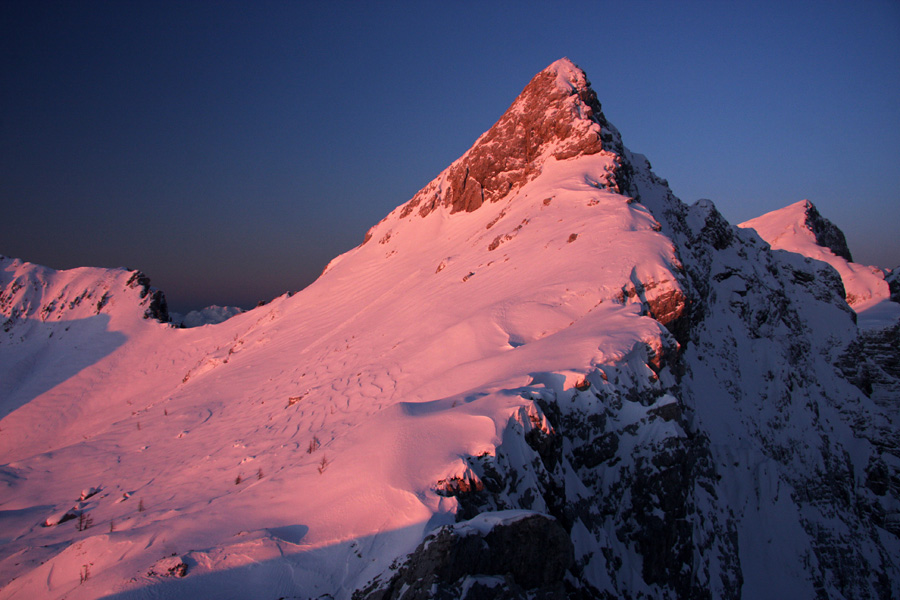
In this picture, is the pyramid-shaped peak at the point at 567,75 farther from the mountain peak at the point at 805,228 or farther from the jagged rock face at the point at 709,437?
the mountain peak at the point at 805,228

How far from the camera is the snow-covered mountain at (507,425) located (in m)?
4.88

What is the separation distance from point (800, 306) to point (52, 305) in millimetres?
54014

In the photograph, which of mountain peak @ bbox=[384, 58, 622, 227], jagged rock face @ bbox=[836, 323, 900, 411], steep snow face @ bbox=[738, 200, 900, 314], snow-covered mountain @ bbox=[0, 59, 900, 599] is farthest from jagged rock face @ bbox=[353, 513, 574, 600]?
steep snow face @ bbox=[738, 200, 900, 314]

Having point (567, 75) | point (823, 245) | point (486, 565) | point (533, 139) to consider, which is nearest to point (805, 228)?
point (823, 245)

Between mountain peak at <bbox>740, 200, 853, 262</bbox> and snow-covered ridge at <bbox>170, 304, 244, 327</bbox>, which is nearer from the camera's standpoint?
mountain peak at <bbox>740, 200, 853, 262</bbox>

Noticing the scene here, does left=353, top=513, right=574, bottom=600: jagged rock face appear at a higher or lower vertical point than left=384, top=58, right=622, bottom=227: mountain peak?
lower

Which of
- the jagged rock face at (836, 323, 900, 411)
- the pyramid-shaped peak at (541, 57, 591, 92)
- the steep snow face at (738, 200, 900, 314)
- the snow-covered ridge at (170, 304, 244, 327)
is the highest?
the pyramid-shaped peak at (541, 57, 591, 92)

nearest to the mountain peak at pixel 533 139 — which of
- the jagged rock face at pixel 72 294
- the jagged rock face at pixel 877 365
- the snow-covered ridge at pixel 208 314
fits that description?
the jagged rock face at pixel 877 365

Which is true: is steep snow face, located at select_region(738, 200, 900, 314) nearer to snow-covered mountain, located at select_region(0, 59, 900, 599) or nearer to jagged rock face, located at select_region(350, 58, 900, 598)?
jagged rock face, located at select_region(350, 58, 900, 598)

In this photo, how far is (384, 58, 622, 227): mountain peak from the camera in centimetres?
2241

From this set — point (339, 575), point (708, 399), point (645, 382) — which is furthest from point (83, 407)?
point (708, 399)

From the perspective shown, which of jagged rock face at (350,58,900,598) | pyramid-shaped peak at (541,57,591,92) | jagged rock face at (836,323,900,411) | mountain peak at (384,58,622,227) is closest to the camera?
jagged rock face at (350,58,900,598)

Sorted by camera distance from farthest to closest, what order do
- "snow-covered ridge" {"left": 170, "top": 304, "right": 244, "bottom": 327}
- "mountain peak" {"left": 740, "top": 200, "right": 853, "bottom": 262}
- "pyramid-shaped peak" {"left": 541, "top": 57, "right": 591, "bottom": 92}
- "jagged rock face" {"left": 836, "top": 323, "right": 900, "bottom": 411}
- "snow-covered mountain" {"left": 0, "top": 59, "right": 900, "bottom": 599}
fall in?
"snow-covered ridge" {"left": 170, "top": 304, "right": 244, "bottom": 327} < "mountain peak" {"left": 740, "top": 200, "right": 853, "bottom": 262} < "pyramid-shaped peak" {"left": 541, "top": 57, "right": 591, "bottom": 92} < "jagged rock face" {"left": 836, "top": 323, "right": 900, "bottom": 411} < "snow-covered mountain" {"left": 0, "top": 59, "right": 900, "bottom": 599}

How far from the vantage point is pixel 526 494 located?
18.6ft
